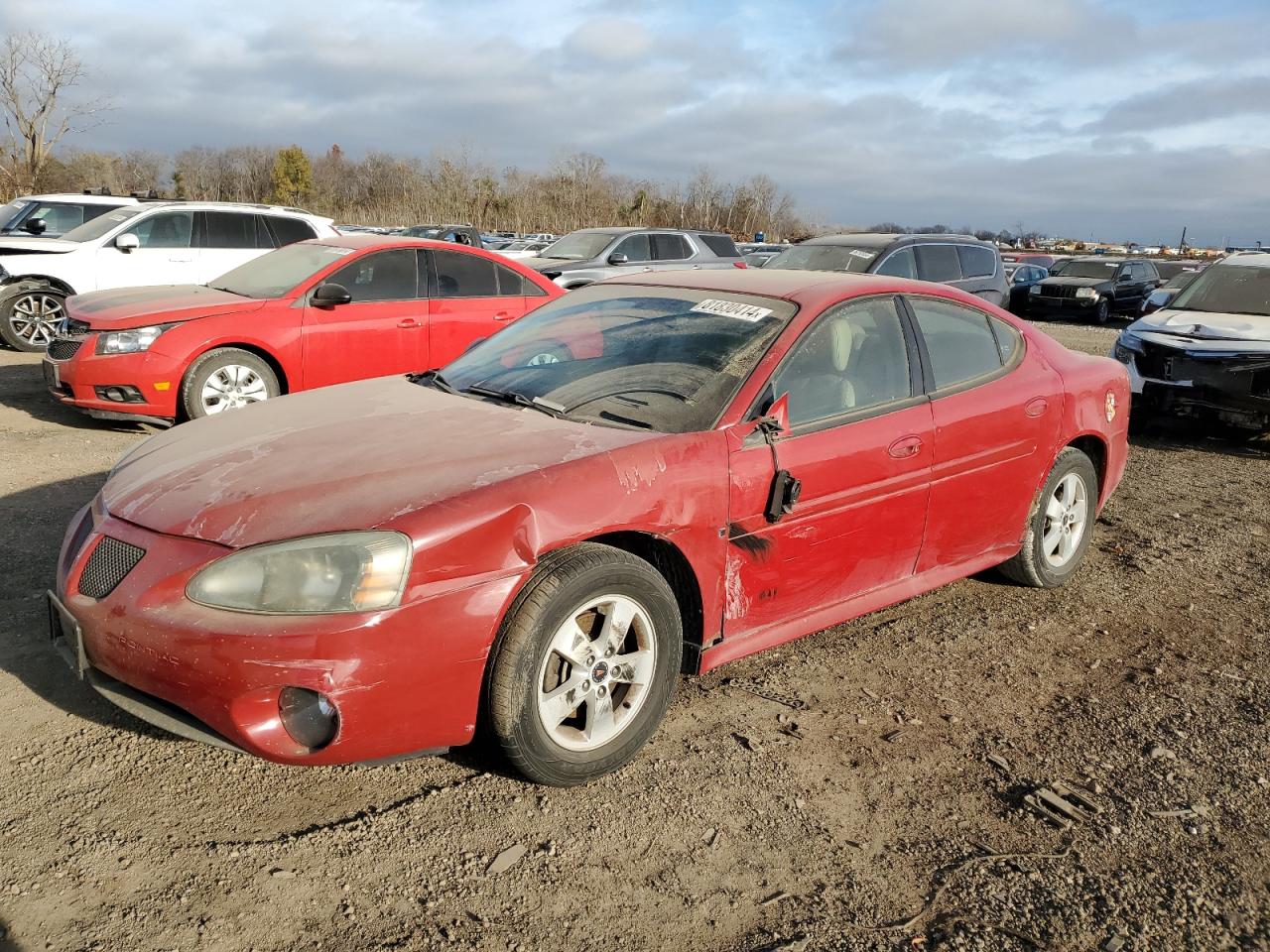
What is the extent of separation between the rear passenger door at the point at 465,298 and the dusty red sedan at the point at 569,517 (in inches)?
145

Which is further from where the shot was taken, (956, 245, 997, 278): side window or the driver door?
(956, 245, 997, 278): side window

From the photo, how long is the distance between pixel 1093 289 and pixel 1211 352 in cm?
1463

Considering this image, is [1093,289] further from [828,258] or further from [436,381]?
[436,381]

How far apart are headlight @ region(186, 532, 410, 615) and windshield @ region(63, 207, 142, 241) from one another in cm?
1042

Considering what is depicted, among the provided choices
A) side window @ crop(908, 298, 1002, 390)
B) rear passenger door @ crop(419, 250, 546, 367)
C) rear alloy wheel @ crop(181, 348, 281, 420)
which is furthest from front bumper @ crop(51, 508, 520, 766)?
rear passenger door @ crop(419, 250, 546, 367)

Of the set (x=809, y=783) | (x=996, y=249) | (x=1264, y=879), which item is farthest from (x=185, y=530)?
(x=996, y=249)

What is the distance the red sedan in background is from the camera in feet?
22.9

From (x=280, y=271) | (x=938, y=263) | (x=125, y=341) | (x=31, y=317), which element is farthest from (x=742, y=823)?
(x=31, y=317)

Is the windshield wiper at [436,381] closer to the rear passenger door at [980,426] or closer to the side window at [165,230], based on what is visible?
the rear passenger door at [980,426]

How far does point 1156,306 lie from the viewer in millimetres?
10234

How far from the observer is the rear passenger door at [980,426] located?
404 cm

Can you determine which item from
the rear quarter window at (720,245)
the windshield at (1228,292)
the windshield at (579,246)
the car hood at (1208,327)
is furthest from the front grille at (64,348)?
the rear quarter window at (720,245)

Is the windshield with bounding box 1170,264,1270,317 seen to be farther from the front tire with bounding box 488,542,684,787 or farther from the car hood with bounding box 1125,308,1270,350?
the front tire with bounding box 488,542,684,787

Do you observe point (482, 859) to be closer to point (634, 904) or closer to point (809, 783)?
point (634, 904)
